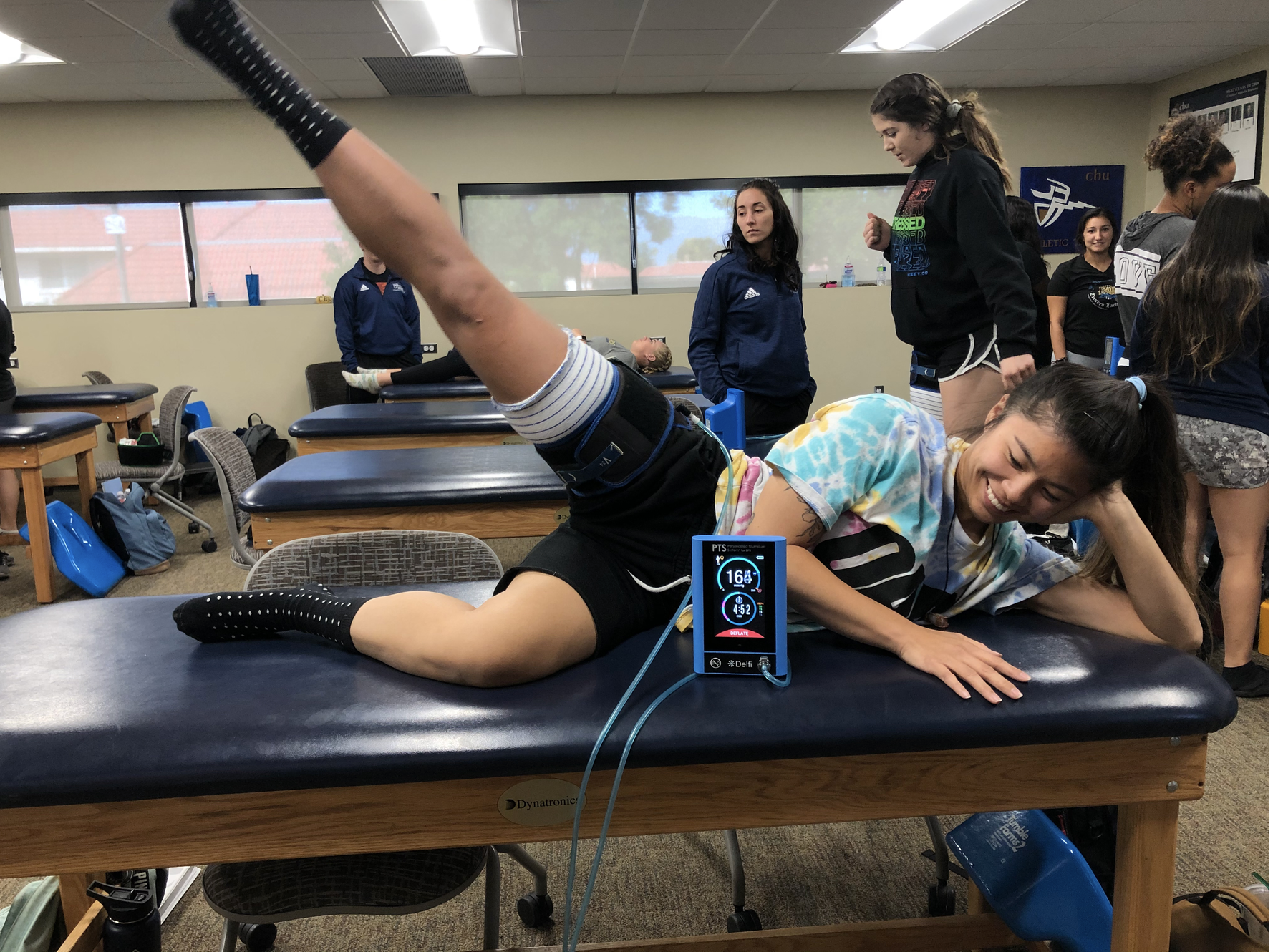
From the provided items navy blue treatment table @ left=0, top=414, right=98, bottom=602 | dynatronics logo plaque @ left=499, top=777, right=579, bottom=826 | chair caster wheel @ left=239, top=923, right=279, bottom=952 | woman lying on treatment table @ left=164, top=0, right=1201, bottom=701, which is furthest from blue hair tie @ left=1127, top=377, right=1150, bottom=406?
navy blue treatment table @ left=0, top=414, right=98, bottom=602

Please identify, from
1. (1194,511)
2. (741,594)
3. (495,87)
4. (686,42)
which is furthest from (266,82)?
(495,87)

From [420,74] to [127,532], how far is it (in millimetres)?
3249

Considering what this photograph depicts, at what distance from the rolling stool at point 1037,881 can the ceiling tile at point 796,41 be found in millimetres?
4377

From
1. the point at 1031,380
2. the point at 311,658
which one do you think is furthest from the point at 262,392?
the point at 1031,380

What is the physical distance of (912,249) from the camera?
214cm

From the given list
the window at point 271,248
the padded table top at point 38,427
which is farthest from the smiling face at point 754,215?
the window at point 271,248

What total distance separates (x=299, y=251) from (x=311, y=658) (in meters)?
5.64

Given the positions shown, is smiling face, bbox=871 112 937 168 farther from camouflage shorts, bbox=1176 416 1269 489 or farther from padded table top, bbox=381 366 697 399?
padded table top, bbox=381 366 697 399

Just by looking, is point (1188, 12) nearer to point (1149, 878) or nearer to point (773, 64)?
point (773, 64)

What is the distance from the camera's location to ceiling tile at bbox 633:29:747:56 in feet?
15.3

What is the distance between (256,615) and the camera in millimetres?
1148

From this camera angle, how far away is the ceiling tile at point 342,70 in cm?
496

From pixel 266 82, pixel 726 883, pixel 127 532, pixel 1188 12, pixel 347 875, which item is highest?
pixel 1188 12

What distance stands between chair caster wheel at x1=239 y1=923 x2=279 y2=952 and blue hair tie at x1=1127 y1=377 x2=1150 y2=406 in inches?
59.9
